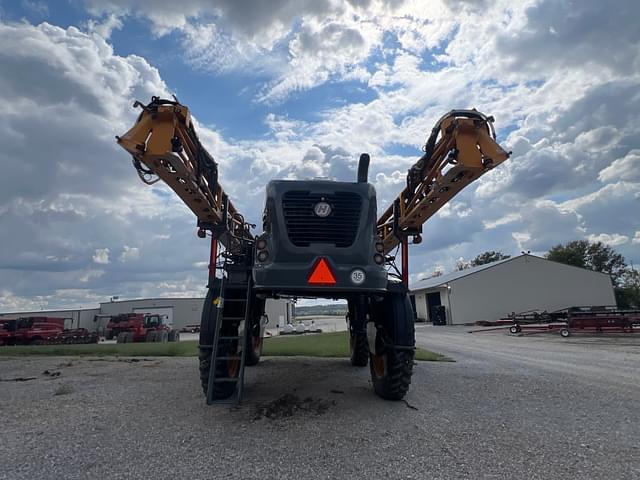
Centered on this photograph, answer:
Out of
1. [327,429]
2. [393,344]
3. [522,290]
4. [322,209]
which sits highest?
[522,290]

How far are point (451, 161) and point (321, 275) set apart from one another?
2864mm

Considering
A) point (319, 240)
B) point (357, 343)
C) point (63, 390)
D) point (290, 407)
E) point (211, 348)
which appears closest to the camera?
point (319, 240)

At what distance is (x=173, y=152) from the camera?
16.6 ft

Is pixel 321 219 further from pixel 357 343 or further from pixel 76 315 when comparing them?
pixel 76 315

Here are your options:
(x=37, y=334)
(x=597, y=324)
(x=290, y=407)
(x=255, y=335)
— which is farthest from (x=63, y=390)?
(x=37, y=334)

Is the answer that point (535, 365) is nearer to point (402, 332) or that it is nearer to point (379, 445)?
point (402, 332)

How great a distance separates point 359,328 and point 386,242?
→ 1.99 m

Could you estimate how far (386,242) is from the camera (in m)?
8.52

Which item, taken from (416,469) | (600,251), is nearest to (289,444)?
(416,469)

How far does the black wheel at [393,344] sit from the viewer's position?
17.3 feet

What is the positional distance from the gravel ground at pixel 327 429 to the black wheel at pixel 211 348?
Result: 1.13ft

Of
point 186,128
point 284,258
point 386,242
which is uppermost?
point 186,128

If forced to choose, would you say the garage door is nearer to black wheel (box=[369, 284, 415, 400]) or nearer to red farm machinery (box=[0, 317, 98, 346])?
red farm machinery (box=[0, 317, 98, 346])

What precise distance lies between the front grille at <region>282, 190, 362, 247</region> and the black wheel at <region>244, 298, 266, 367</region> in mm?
2301
